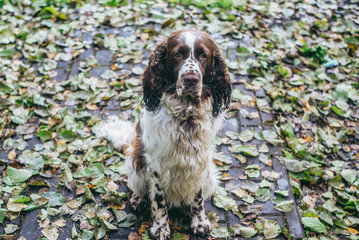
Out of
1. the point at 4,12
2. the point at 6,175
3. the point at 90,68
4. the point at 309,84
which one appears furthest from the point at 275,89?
the point at 4,12

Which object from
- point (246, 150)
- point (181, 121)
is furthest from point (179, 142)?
point (246, 150)

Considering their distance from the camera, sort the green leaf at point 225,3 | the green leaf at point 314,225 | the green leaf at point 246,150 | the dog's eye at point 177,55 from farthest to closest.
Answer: the green leaf at point 225,3 < the green leaf at point 246,150 < the green leaf at point 314,225 < the dog's eye at point 177,55

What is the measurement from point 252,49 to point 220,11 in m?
1.34

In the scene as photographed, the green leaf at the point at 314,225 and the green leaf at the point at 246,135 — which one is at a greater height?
the green leaf at the point at 246,135

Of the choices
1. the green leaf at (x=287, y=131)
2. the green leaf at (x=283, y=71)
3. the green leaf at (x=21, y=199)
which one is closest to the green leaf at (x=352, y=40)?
the green leaf at (x=283, y=71)

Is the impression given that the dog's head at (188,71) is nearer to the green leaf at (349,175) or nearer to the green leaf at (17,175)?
the green leaf at (17,175)

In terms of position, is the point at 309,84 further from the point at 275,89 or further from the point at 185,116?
the point at 185,116

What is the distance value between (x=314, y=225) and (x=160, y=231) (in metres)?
1.45

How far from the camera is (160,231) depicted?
138 inches

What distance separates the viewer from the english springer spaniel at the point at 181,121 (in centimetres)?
303

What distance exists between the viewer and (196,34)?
3035mm

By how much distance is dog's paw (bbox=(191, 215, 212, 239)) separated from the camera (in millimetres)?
3541

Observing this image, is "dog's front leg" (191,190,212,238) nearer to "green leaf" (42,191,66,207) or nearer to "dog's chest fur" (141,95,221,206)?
"dog's chest fur" (141,95,221,206)

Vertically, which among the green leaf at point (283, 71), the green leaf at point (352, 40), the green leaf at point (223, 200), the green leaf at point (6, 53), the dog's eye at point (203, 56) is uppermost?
the dog's eye at point (203, 56)
